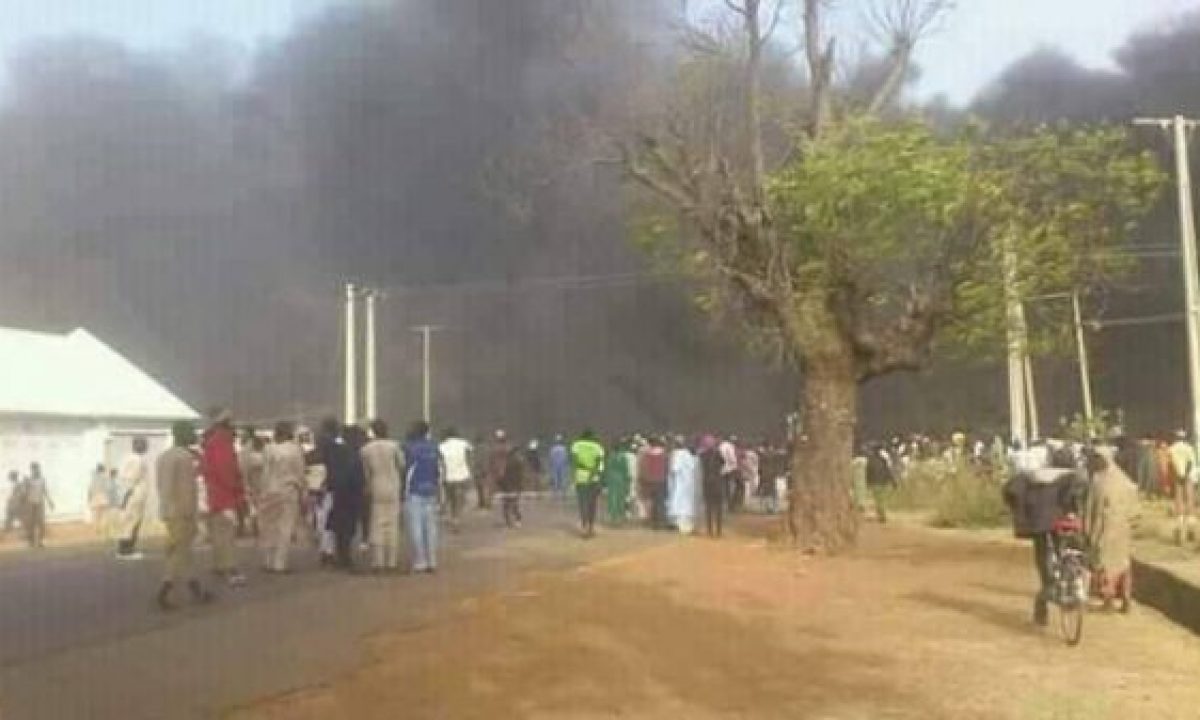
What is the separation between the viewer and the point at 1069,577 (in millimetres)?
13812

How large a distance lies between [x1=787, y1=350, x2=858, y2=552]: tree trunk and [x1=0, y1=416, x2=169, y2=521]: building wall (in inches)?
646

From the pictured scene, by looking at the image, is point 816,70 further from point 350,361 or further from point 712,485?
point 350,361

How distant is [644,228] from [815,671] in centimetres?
1361

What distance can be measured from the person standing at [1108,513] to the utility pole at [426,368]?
165 feet

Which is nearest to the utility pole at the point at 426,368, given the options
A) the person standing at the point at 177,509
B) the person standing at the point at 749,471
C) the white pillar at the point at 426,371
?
the white pillar at the point at 426,371

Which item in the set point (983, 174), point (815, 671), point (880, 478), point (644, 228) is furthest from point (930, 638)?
point (880, 478)

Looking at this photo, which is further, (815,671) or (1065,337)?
(1065,337)

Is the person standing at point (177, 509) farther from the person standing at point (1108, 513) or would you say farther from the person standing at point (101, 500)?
the person standing at point (101, 500)

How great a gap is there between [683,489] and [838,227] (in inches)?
296

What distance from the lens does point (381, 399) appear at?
69.8 meters

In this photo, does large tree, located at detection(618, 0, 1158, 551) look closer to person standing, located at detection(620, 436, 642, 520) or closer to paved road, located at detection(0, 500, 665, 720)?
paved road, located at detection(0, 500, 665, 720)

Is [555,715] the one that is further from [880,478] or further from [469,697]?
[880,478]

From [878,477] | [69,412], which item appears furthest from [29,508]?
[878,477]

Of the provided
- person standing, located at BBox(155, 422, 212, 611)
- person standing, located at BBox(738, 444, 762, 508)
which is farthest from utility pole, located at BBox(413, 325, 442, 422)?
person standing, located at BBox(155, 422, 212, 611)
